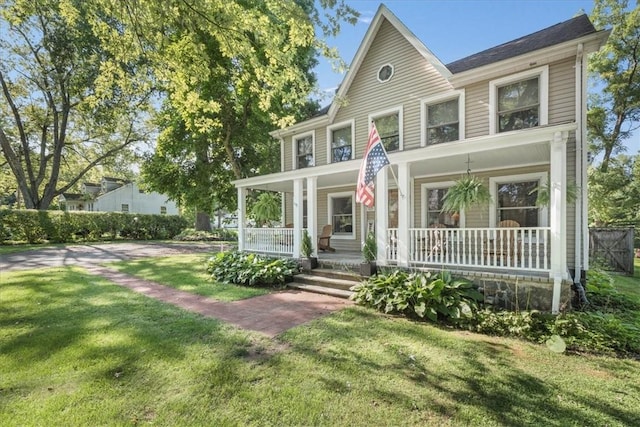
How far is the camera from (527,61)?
718 centimetres

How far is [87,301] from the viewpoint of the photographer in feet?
20.7

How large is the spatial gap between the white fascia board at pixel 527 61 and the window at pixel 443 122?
23.2 inches

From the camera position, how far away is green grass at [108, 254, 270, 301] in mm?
7274

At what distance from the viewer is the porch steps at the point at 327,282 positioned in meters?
7.01

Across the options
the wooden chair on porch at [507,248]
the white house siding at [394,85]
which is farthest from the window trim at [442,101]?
the wooden chair on porch at [507,248]

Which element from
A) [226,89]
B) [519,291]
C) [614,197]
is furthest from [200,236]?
[614,197]

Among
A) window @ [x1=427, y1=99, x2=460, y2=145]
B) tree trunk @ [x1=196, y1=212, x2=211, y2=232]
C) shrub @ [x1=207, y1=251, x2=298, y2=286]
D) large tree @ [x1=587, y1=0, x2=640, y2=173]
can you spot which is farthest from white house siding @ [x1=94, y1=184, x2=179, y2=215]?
large tree @ [x1=587, y1=0, x2=640, y2=173]

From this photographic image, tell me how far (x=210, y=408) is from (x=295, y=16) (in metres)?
6.21

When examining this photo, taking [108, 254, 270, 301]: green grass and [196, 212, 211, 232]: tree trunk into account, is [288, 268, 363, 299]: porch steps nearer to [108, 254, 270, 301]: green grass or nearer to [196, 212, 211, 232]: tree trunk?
[108, 254, 270, 301]: green grass

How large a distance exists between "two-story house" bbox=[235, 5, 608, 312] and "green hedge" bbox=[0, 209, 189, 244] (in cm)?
1547

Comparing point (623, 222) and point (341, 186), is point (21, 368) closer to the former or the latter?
point (341, 186)

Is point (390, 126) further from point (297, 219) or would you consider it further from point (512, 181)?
point (297, 219)

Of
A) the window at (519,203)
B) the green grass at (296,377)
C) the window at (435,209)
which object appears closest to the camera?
the green grass at (296,377)

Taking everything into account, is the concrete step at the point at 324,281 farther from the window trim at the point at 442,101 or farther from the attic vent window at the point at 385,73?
the attic vent window at the point at 385,73
